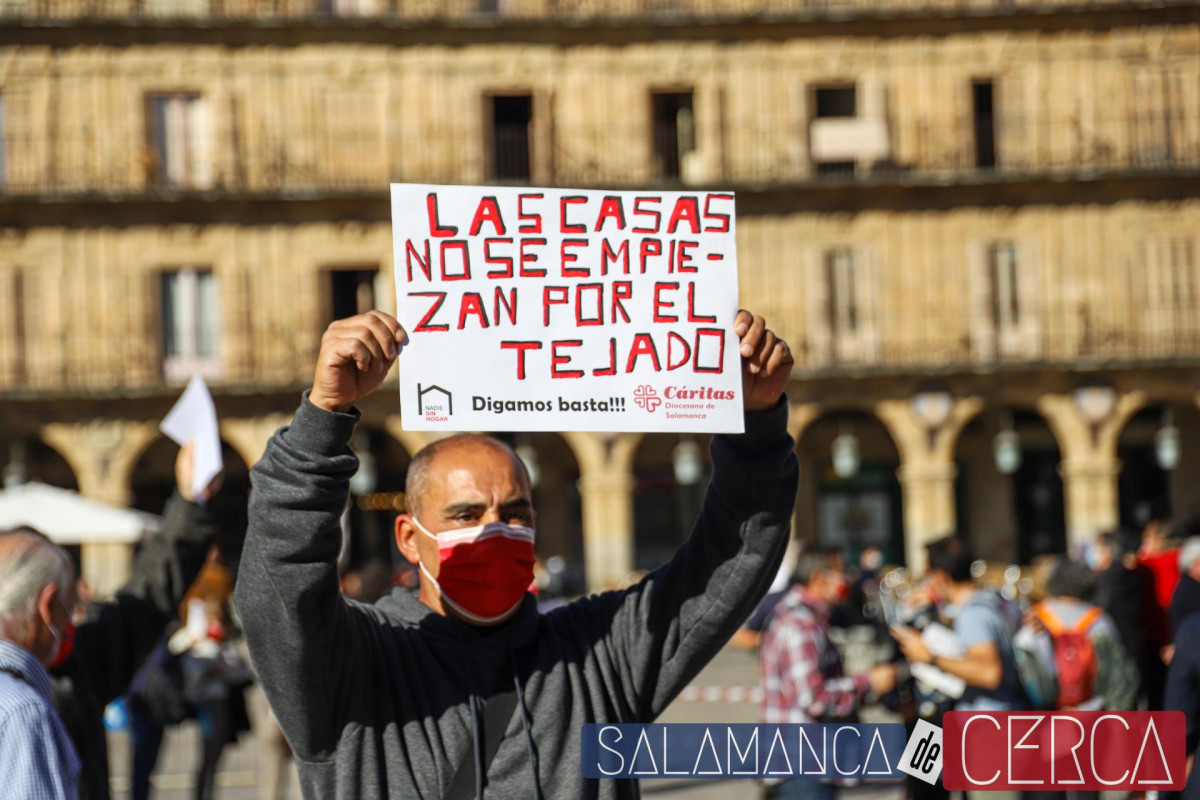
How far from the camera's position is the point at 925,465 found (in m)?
27.4

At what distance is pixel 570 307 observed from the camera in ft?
9.95

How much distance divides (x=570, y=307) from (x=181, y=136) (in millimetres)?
25444

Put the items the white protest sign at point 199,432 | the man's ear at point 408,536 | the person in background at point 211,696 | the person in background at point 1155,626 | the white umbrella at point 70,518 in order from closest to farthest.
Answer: the man's ear at point 408,536, the white protest sign at point 199,432, the person in background at point 1155,626, the person in background at point 211,696, the white umbrella at point 70,518

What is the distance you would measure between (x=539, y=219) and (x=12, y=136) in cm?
2540

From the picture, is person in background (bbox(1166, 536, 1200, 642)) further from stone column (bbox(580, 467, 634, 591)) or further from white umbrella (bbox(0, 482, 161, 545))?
stone column (bbox(580, 467, 634, 591))

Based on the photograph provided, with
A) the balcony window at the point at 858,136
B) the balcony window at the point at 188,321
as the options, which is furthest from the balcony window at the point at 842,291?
the balcony window at the point at 188,321

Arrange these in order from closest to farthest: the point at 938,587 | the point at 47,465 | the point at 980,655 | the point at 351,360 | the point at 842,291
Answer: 1. the point at 351,360
2. the point at 980,655
3. the point at 938,587
4. the point at 842,291
5. the point at 47,465

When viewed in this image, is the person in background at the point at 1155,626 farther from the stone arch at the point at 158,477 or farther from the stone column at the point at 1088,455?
the stone arch at the point at 158,477

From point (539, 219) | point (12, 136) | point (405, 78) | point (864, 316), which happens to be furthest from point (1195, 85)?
point (539, 219)

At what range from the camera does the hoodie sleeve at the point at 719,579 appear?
118 inches

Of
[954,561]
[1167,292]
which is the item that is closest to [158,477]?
[1167,292]

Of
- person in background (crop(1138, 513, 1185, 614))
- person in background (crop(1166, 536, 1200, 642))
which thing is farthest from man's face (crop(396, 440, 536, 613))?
person in background (crop(1138, 513, 1185, 614))

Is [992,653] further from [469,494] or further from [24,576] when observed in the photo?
[24,576]

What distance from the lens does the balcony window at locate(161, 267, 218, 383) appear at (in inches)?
1054
